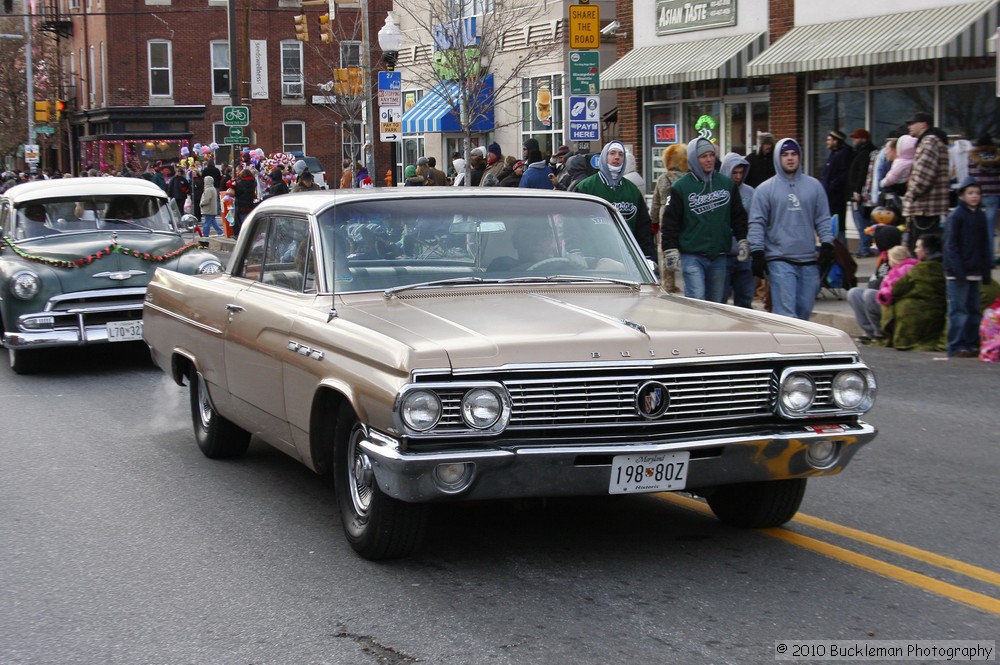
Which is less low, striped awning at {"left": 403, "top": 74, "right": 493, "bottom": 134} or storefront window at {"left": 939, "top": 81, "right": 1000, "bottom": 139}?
striped awning at {"left": 403, "top": 74, "right": 493, "bottom": 134}

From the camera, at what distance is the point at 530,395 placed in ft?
16.5

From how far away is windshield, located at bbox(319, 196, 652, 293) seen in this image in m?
6.40

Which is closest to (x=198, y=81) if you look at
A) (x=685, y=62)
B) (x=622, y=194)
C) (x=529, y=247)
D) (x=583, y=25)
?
(x=685, y=62)

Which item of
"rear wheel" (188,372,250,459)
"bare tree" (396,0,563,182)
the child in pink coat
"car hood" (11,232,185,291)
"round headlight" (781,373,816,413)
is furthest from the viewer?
"bare tree" (396,0,563,182)

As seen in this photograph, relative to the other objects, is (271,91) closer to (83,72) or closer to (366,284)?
(83,72)

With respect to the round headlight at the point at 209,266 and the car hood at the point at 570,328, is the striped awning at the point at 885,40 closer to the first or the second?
the round headlight at the point at 209,266

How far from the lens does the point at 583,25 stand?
16.2 metres

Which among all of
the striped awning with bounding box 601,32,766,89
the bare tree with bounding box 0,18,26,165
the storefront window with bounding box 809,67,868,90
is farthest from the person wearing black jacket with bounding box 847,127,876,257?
the bare tree with bounding box 0,18,26,165

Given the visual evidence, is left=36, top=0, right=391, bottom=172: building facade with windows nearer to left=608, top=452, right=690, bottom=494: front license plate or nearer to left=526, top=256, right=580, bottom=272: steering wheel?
left=526, top=256, right=580, bottom=272: steering wheel

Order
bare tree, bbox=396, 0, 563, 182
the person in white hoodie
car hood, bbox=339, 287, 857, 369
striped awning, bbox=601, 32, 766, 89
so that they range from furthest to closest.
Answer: the person in white hoodie, bare tree, bbox=396, 0, 563, 182, striped awning, bbox=601, 32, 766, 89, car hood, bbox=339, 287, 857, 369

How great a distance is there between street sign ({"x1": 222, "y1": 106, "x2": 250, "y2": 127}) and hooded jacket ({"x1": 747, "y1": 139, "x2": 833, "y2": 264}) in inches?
830

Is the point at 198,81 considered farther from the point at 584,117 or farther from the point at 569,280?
the point at 569,280

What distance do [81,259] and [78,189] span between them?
1416 mm

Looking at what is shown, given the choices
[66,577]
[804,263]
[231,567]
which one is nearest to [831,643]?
[231,567]
